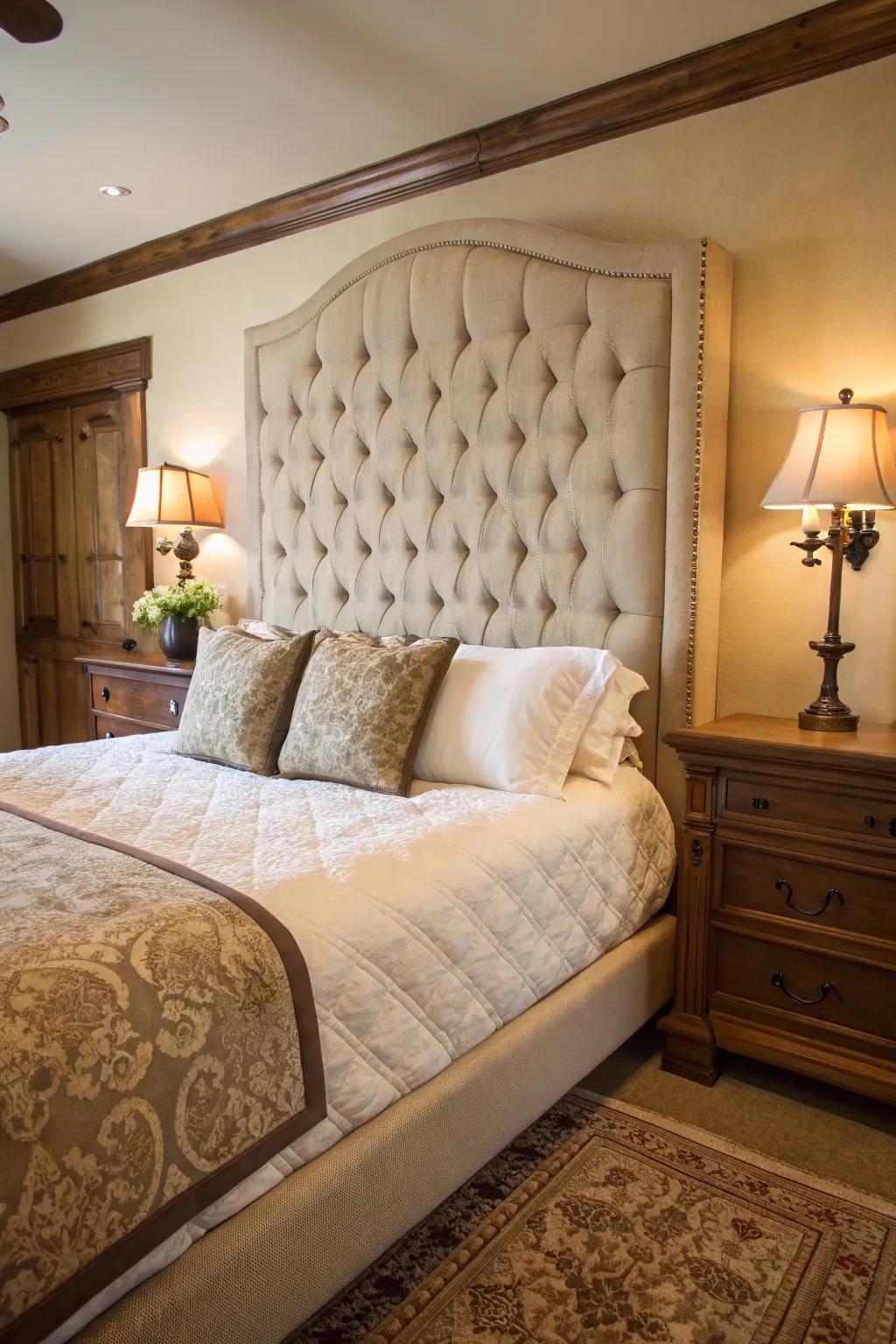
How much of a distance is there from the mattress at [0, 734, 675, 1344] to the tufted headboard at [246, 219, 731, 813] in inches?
20.1

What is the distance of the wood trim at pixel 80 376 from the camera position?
4234mm

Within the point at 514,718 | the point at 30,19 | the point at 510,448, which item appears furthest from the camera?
the point at 510,448

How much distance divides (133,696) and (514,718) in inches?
77.5

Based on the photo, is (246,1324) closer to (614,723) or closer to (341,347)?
(614,723)

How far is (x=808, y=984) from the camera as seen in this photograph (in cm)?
210

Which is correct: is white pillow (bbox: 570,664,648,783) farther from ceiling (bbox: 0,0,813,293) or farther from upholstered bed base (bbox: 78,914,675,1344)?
ceiling (bbox: 0,0,813,293)

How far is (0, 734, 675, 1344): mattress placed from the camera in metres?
1.45

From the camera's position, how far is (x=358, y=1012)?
146cm

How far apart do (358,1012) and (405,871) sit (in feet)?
0.96

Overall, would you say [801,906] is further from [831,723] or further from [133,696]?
[133,696]

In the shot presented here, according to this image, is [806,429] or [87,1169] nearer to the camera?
[87,1169]

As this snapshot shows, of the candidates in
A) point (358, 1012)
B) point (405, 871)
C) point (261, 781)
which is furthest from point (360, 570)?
point (358, 1012)

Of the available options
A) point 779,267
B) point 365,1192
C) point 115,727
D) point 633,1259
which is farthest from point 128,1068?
point 115,727

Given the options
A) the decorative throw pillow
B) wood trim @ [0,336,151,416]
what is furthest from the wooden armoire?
the decorative throw pillow
